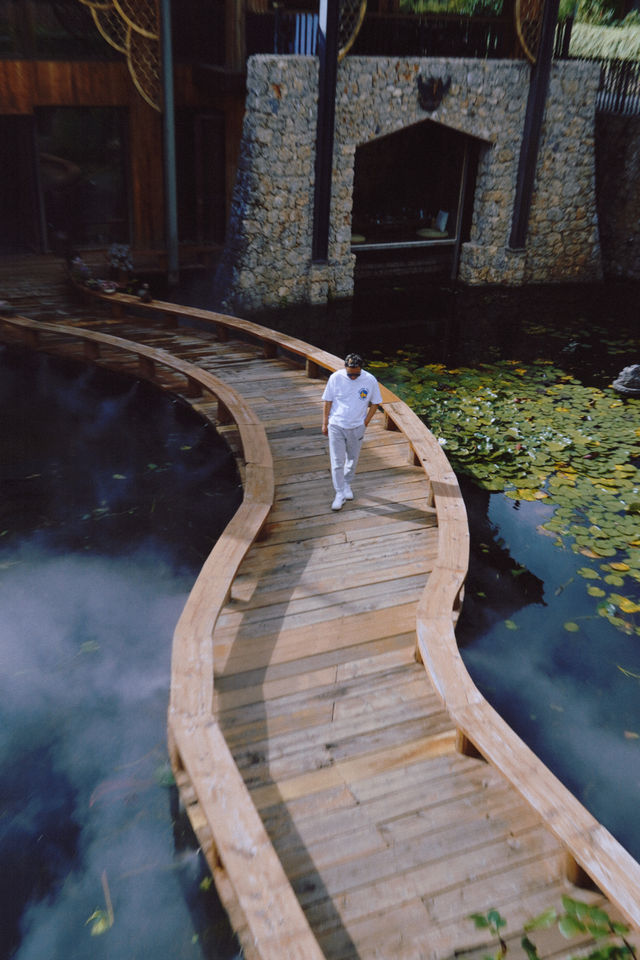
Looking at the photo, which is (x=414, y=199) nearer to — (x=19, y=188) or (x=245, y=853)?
(x=19, y=188)

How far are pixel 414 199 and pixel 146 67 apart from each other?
322 inches

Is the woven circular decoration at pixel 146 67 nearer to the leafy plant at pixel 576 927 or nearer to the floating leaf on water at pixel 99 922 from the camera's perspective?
the floating leaf on water at pixel 99 922

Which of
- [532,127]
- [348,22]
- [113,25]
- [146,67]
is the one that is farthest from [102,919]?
[532,127]

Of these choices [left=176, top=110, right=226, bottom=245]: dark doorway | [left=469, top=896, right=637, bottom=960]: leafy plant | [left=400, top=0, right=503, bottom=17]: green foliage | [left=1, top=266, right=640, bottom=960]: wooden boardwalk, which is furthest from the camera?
[left=400, top=0, right=503, bottom=17]: green foliage

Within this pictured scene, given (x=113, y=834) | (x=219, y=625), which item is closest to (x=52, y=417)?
(x=219, y=625)

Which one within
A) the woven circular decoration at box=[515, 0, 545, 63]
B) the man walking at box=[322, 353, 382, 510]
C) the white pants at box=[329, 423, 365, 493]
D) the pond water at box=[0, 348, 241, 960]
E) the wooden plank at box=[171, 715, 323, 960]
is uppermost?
the woven circular decoration at box=[515, 0, 545, 63]

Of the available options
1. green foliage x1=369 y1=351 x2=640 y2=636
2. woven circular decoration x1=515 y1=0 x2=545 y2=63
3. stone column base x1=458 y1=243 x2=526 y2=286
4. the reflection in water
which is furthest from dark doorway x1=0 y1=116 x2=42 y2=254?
the reflection in water

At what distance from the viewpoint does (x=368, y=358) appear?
13344 mm

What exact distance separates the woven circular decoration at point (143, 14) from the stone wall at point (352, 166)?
247 centimetres

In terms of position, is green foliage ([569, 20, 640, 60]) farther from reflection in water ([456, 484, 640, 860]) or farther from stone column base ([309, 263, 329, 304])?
reflection in water ([456, 484, 640, 860])

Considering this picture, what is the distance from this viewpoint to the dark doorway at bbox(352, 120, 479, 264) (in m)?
18.4

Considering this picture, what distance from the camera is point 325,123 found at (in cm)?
1470

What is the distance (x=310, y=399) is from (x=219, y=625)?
4825 mm

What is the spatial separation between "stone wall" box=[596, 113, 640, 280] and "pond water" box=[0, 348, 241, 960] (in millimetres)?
13645
